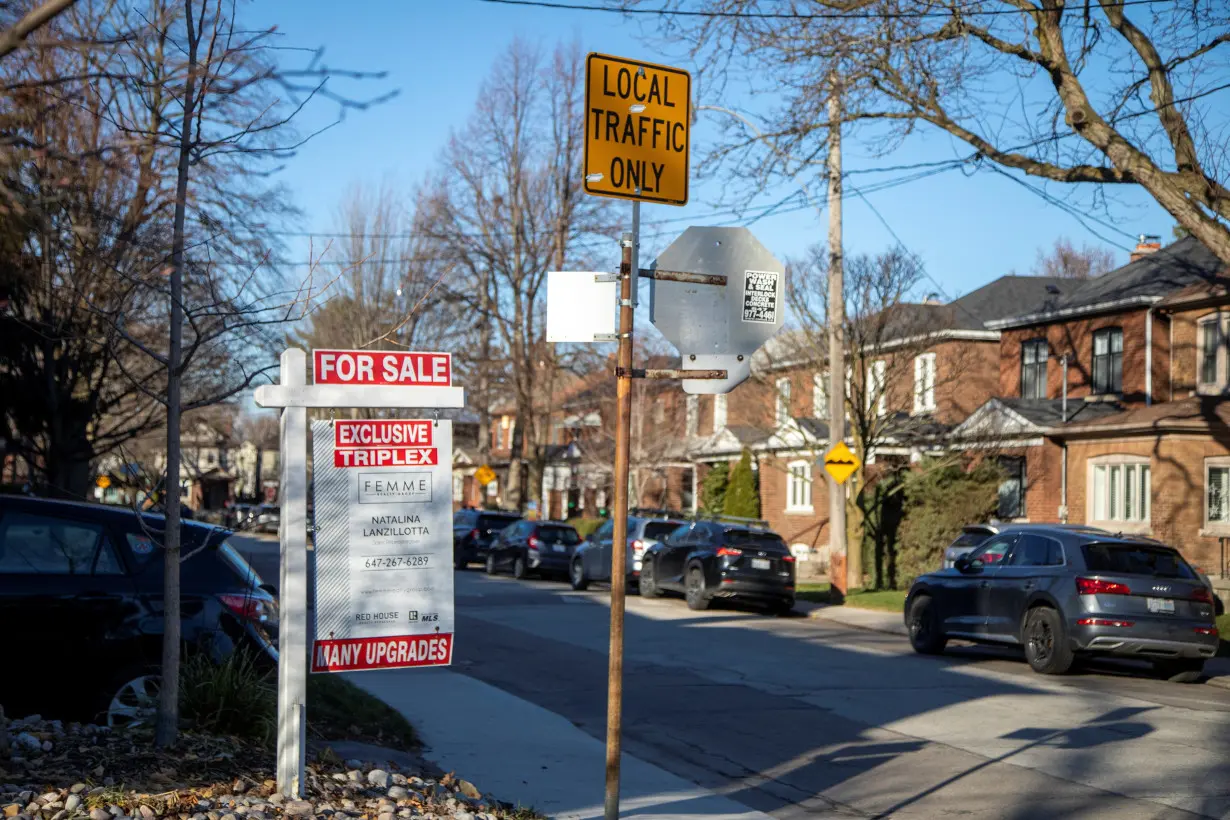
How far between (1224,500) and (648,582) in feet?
41.2

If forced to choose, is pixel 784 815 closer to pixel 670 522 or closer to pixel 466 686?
pixel 466 686

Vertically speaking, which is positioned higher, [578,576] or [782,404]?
[782,404]

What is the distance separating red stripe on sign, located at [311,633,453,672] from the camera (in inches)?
243

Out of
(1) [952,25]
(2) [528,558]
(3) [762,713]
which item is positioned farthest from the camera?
(2) [528,558]

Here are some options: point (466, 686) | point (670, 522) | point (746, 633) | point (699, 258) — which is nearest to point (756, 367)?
point (670, 522)

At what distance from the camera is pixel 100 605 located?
8.15m

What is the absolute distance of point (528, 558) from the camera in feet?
104

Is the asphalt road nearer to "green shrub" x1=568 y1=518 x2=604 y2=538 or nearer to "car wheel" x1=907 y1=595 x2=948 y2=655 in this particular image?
"car wheel" x1=907 y1=595 x2=948 y2=655

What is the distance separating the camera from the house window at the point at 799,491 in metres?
40.4

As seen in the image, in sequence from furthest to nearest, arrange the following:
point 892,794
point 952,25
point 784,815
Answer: point 952,25
point 892,794
point 784,815

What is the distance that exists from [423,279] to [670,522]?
50.2 feet

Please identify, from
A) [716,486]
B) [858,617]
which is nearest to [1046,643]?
[858,617]

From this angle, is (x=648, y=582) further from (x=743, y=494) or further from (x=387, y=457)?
(x=387, y=457)

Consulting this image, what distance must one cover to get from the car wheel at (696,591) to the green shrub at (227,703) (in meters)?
15.4
